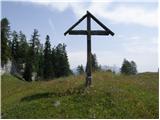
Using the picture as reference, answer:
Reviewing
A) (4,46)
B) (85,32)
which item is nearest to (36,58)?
(4,46)

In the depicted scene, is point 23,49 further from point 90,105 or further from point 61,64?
point 90,105

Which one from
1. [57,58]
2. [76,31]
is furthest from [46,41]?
[76,31]

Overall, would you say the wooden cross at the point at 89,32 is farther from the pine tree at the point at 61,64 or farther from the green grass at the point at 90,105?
the pine tree at the point at 61,64

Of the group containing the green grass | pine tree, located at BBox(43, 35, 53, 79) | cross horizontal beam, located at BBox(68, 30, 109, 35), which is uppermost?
pine tree, located at BBox(43, 35, 53, 79)

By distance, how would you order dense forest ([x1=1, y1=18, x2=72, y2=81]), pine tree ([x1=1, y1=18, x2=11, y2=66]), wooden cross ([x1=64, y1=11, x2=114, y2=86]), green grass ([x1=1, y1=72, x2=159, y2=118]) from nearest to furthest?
green grass ([x1=1, y1=72, x2=159, y2=118]) → wooden cross ([x1=64, y1=11, x2=114, y2=86]) → pine tree ([x1=1, y1=18, x2=11, y2=66]) → dense forest ([x1=1, y1=18, x2=72, y2=81])

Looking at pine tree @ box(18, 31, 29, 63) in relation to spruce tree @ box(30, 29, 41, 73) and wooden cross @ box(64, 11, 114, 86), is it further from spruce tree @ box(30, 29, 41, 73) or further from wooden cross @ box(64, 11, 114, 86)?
wooden cross @ box(64, 11, 114, 86)

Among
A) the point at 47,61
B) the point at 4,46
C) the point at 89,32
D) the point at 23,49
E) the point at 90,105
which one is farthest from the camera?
the point at 47,61

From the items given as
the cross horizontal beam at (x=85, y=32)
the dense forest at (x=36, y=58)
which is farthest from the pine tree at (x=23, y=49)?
the cross horizontal beam at (x=85, y=32)

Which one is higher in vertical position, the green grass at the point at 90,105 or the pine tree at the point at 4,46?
the pine tree at the point at 4,46

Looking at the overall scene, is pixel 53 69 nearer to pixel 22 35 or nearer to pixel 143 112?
pixel 22 35

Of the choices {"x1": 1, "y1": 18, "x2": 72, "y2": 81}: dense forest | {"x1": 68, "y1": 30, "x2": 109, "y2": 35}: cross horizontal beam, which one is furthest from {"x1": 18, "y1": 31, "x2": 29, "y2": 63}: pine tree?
{"x1": 68, "y1": 30, "x2": 109, "y2": 35}: cross horizontal beam

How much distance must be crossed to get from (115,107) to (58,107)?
9.73 feet

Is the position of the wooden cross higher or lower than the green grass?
higher

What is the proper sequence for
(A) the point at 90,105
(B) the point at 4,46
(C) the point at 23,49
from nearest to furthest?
(A) the point at 90,105, (B) the point at 4,46, (C) the point at 23,49
